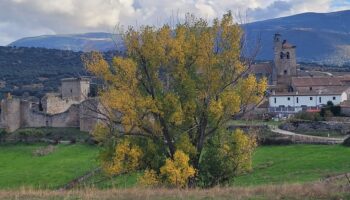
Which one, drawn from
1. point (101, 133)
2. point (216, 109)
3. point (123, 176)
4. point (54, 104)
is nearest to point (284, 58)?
point (54, 104)

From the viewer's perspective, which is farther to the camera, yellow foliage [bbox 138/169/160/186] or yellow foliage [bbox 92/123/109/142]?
yellow foliage [bbox 92/123/109/142]

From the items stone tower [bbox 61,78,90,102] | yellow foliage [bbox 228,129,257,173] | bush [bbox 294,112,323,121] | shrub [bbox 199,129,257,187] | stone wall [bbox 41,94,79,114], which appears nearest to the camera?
shrub [bbox 199,129,257,187]

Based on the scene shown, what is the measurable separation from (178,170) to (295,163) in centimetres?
1663

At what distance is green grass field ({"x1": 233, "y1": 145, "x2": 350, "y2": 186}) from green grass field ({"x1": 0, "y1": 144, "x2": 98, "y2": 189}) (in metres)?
12.0

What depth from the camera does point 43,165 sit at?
4669 centimetres

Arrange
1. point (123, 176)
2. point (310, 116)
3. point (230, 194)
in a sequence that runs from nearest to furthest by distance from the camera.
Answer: point (230, 194) → point (123, 176) → point (310, 116)

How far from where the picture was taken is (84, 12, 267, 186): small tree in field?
26.0 meters

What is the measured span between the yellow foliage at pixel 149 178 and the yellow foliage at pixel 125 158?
796 millimetres

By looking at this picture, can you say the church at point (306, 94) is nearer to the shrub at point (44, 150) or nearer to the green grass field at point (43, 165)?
the green grass field at point (43, 165)

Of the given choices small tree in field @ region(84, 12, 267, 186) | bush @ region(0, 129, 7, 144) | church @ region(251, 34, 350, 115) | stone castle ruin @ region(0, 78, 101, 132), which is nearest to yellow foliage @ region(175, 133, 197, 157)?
small tree in field @ region(84, 12, 267, 186)

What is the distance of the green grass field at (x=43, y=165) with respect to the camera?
133 feet

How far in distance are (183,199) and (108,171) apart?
936cm

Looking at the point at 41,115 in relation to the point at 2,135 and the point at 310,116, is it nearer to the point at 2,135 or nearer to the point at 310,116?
the point at 2,135

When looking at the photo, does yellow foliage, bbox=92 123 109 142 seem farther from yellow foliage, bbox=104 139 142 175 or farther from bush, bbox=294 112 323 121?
bush, bbox=294 112 323 121
